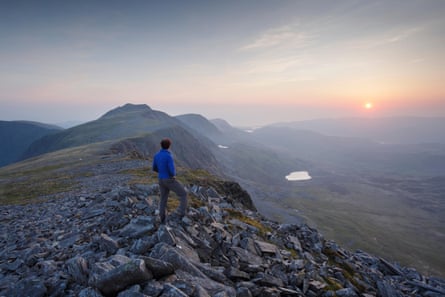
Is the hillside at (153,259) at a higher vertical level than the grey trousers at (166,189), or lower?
lower

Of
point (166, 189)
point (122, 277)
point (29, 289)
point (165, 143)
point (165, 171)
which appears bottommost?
point (29, 289)

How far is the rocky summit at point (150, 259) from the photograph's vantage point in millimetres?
9539

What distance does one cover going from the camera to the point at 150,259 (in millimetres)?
10109

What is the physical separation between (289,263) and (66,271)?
1334cm

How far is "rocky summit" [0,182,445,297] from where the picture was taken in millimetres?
9539

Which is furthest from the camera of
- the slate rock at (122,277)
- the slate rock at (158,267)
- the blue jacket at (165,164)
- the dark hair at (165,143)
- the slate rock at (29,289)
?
the dark hair at (165,143)

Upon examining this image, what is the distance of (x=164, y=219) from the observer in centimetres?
1512

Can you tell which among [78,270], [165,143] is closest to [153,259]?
[78,270]

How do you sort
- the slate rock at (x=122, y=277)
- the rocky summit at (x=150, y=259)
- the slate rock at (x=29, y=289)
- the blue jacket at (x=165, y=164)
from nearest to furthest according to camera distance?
the slate rock at (x=122, y=277) < the slate rock at (x=29, y=289) < the rocky summit at (x=150, y=259) < the blue jacket at (x=165, y=164)

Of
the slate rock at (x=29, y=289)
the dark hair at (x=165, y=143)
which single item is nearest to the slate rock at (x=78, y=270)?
the slate rock at (x=29, y=289)

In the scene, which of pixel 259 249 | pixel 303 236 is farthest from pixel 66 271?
pixel 303 236

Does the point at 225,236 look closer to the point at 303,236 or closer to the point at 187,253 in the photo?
the point at 187,253

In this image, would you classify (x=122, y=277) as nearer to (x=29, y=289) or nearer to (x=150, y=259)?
(x=150, y=259)

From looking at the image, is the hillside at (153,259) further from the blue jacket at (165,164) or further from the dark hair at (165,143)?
the dark hair at (165,143)
